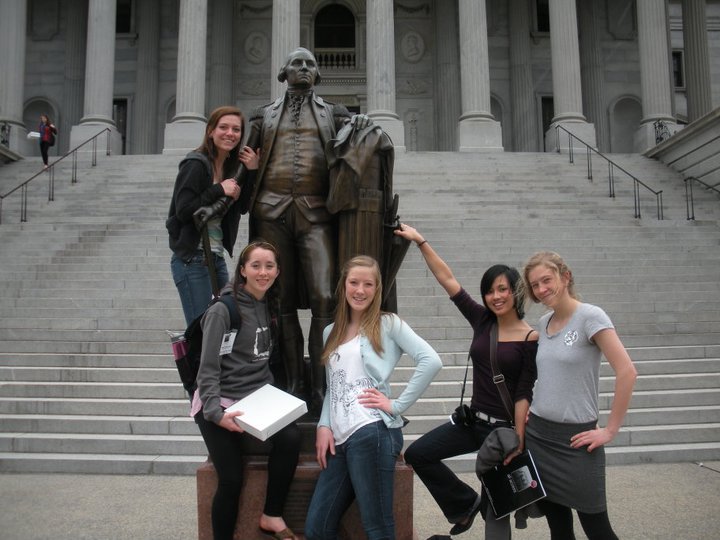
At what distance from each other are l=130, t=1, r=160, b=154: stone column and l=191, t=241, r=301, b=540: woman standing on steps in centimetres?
2520

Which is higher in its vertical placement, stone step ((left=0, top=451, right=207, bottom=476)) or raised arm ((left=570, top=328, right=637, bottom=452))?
raised arm ((left=570, top=328, right=637, bottom=452))

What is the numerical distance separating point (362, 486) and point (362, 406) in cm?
38

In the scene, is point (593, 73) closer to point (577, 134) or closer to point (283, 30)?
point (577, 134)

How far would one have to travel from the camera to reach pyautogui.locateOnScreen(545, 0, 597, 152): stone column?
21.6 metres

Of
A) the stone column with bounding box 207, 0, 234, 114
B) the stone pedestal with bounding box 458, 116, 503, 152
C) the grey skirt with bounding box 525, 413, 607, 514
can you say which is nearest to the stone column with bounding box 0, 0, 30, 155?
the stone column with bounding box 207, 0, 234, 114

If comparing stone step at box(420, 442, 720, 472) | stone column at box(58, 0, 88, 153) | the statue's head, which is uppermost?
stone column at box(58, 0, 88, 153)

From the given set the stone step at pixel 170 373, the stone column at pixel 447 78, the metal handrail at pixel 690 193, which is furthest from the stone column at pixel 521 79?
the stone step at pixel 170 373

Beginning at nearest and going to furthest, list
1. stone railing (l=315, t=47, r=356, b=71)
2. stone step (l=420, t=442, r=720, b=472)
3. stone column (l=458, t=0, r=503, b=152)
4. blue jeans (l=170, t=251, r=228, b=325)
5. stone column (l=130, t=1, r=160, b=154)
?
blue jeans (l=170, t=251, r=228, b=325)
stone step (l=420, t=442, r=720, b=472)
stone column (l=458, t=0, r=503, b=152)
stone column (l=130, t=1, r=160, b=154)
stone railing (l=315, t=47, r=356, b=71)

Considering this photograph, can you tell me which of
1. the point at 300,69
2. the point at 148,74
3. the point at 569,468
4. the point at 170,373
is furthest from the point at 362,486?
the point at 148,74

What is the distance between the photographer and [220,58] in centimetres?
2677

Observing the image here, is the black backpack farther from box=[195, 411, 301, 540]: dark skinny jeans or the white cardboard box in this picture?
the white cardboard box

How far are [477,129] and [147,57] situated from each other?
15527 mm

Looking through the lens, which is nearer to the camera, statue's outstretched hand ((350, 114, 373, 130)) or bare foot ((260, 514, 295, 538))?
bare foot ((260, 514, 295, 538))

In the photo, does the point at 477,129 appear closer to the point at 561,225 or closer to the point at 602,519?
the point at 561,225
